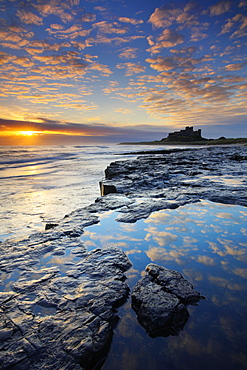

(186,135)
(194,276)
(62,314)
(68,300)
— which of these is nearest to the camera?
(62,314)

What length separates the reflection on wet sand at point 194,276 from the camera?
43.3 inches

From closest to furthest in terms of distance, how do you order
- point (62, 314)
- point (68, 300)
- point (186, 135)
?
point (62, 314)
point (68, 300)
point (186, 135)

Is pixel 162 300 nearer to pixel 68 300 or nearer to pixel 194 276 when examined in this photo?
pixel 194 276

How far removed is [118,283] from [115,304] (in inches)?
8.9

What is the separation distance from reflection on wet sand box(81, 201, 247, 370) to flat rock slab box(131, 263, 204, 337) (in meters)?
0.05

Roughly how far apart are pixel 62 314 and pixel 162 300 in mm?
733

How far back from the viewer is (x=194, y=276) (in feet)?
5.66

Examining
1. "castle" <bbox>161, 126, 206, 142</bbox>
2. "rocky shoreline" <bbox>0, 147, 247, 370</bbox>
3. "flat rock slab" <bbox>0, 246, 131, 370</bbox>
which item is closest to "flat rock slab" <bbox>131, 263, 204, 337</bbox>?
"rocky shoreline" <bbox>0, 147, 247, 370</bbox>

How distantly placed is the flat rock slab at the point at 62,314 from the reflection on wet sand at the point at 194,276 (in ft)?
0.36

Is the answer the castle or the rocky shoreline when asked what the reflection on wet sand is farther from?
the castle

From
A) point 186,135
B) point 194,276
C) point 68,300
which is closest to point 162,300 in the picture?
point 194,276

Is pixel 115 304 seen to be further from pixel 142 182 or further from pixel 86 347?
pixel 142 182

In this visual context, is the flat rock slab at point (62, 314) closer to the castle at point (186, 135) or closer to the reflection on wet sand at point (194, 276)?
the reflection on wet sand at point (194, 276)

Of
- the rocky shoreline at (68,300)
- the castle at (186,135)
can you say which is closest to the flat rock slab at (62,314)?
the rocky shoreline at (68,300)
